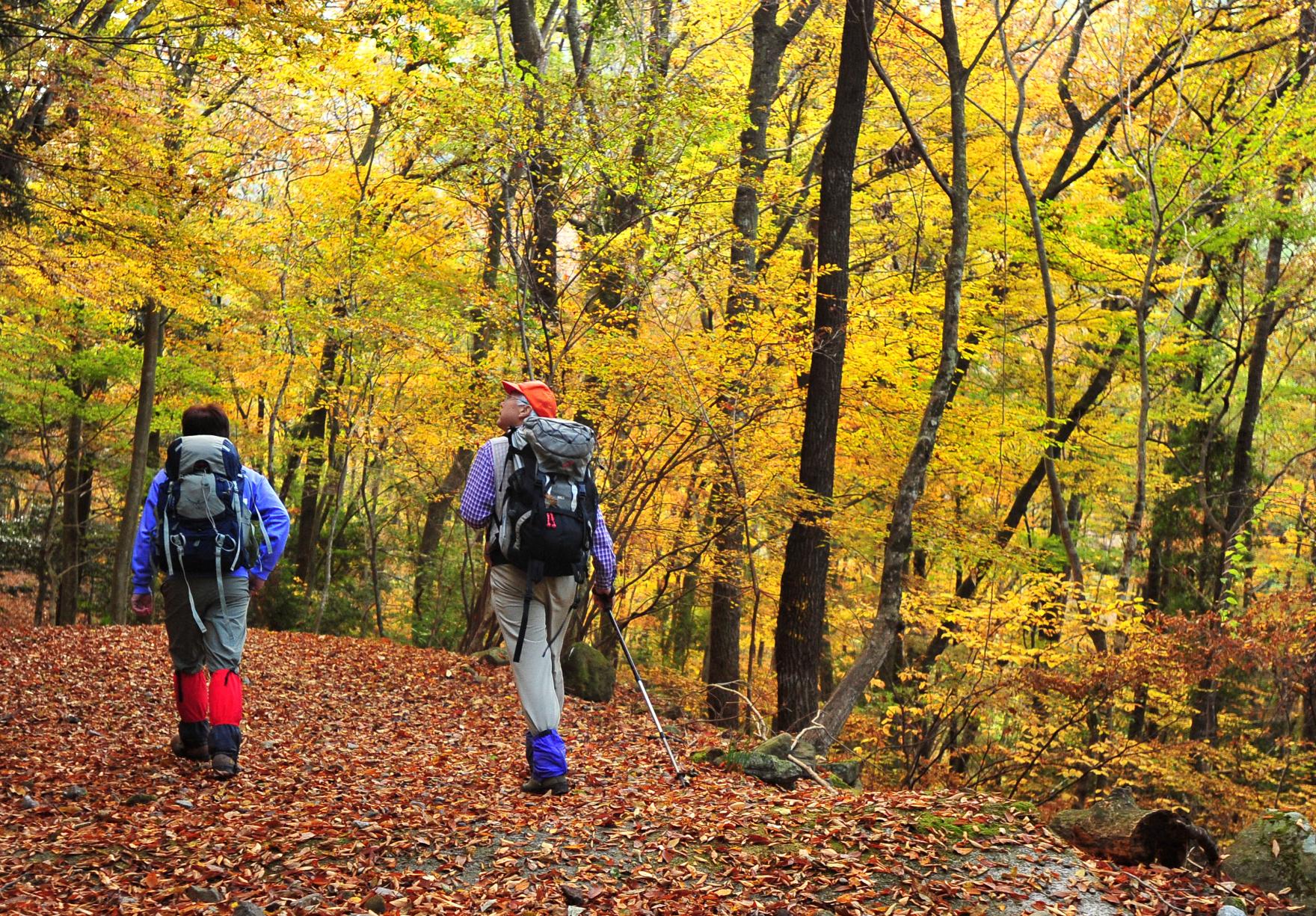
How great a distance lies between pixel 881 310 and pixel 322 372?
8422 millimetres

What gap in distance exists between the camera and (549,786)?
4984mm

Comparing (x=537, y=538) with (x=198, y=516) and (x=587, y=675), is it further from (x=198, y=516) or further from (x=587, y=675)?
(x=587, y=675)

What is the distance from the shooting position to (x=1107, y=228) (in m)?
13.8

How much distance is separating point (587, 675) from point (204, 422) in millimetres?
5305

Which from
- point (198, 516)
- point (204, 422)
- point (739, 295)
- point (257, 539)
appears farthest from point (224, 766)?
point (739, 295)

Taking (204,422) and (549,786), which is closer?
(549,786)

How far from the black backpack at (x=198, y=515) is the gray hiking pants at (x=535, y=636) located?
1.46 m

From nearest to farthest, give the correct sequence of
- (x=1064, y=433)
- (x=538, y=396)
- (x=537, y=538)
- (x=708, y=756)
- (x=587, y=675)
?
(x=537, y=538) → (x=538, y=396) → (x=708, y=756) → (x=587, y=675) → (x=1064, y=433)

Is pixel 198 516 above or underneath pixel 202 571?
above

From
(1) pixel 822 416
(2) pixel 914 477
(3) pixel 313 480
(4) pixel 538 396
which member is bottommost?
(3) pixel 313 480

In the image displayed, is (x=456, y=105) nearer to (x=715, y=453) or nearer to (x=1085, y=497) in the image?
(x=715, y=453)

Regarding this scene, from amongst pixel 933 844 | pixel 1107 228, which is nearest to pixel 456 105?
pixel 933 844

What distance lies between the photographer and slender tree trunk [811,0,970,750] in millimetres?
7238

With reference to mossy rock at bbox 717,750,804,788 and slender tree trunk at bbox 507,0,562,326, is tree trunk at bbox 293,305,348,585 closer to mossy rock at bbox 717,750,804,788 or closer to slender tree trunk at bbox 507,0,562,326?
slender tree trunk at bbox 507,0,562,326
